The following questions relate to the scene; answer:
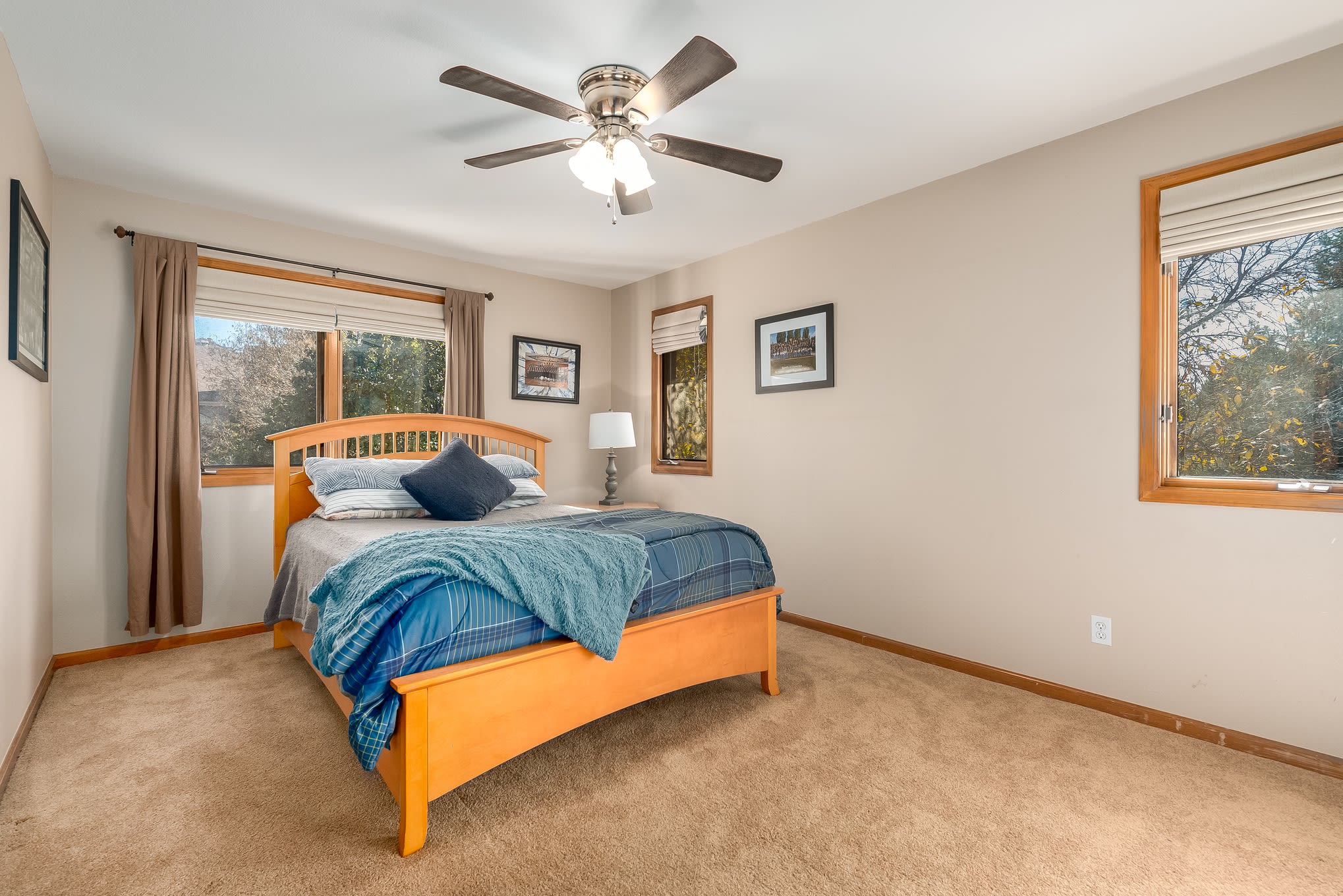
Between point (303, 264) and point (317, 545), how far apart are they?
6.45 ft

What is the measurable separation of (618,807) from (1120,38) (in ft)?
9.51

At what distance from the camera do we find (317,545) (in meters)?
2.68

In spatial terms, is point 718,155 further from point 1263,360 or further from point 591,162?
point 1263,360

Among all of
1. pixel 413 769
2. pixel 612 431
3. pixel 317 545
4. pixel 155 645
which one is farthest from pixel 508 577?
pixel 155 645

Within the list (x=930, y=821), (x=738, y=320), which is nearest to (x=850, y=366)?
(x=738, y=320)

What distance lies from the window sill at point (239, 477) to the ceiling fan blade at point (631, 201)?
8.49 ft

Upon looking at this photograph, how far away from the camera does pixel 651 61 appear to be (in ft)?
7.07

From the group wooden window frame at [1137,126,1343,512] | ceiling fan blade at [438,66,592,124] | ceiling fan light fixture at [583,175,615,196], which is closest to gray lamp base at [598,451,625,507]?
ceiling fan light fixture at [583,175,615,196]

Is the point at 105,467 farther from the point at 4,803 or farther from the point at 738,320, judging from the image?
the point at 738,320

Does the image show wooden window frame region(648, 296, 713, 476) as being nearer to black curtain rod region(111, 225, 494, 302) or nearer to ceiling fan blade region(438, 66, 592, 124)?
black curtain rod region(111, 225, 494, 302)

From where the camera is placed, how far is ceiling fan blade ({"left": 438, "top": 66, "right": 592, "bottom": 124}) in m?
1.76

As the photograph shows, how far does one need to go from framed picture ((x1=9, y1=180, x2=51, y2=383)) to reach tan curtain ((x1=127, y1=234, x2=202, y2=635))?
398 mm

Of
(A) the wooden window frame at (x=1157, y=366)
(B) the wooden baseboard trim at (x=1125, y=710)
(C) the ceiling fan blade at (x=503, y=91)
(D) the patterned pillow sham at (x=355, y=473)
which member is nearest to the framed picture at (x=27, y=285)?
(D) the patterned pillow sham at (x=355, y=473)

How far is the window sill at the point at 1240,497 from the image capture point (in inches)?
83.0
